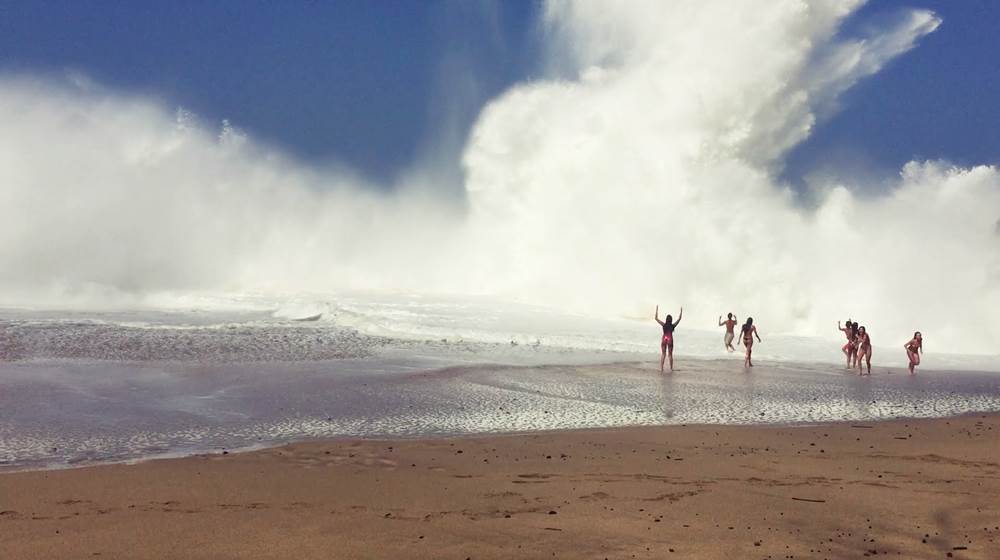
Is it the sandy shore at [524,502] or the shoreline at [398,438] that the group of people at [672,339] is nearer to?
the shoreline at [398,438]

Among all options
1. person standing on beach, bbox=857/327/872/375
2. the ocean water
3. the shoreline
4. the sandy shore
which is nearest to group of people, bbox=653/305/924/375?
person standing on beach, bbox=857/327/872/375

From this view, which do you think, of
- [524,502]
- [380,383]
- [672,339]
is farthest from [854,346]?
[524,502]

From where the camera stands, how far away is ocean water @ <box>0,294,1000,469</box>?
9.08 metres

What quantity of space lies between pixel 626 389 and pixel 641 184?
2317 centimetres

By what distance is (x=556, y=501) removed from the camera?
6.15m

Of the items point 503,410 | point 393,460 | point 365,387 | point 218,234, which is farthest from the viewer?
point 218,234

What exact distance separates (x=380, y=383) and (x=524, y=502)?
690cm

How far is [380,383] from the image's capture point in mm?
12703

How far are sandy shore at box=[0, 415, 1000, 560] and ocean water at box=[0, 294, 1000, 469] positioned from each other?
3.98 ft

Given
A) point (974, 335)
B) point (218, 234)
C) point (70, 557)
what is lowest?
point (70, 557)

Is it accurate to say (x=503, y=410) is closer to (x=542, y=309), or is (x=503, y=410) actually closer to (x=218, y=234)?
(x=542, y=309)

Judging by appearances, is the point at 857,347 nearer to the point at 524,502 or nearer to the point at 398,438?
the point at 398,438

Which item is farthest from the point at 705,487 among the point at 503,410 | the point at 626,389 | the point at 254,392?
the point at 254,392

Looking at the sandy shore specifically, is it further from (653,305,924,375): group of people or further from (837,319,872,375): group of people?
(837,319,872,375): group of people
